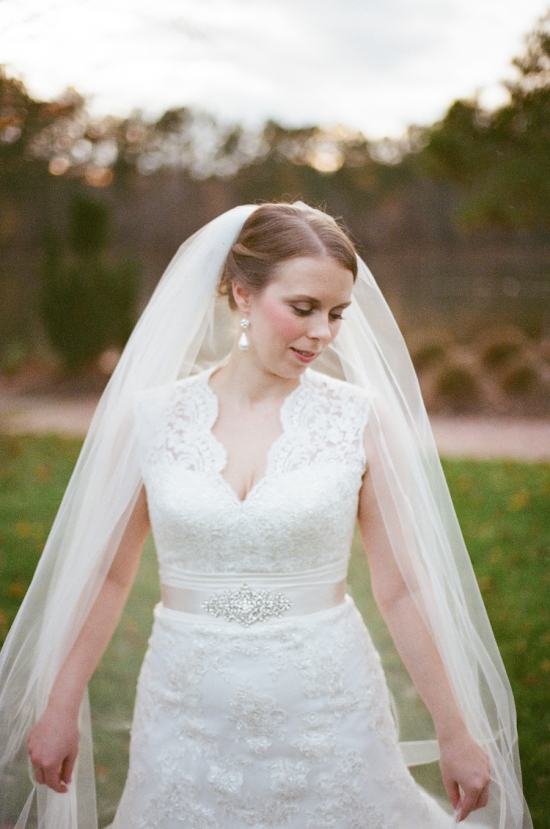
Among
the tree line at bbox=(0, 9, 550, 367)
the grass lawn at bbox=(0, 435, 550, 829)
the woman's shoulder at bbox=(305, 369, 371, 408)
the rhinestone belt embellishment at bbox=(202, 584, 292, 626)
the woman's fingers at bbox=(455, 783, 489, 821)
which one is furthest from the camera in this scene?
the tree line at bbox=(0, 9, 550, 367)

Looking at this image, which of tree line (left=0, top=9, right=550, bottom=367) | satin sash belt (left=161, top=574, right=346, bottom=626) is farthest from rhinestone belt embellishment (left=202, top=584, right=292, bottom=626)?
tree line (left=0, top=9, right=550, bottom=367)

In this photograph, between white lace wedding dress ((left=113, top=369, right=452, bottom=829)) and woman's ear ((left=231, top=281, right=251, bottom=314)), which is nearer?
white lace wedding dress ((left=113, top=369, right=452, bottom=829))

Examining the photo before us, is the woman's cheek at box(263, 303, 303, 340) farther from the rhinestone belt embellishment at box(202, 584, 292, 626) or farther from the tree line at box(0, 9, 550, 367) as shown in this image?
the tree line at box(0, 9, 550, 367)

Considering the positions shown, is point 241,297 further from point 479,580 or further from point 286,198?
point 479,580

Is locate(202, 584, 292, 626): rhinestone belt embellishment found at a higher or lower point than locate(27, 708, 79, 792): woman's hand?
higher

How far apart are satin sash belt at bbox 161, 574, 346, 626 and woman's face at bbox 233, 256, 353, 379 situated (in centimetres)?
61

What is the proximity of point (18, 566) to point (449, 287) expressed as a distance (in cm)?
1260

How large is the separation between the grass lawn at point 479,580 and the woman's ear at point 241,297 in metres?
1.65

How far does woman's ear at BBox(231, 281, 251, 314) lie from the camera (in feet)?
7.50

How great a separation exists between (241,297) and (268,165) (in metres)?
15.4

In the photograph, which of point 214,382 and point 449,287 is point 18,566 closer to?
point 214,382

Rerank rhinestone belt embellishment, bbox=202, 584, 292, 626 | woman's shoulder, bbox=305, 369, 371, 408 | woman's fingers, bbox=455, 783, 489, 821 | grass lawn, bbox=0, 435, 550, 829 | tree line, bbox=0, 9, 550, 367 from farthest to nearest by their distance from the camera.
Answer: tree line, bbox=0, 9, 550, 367 → grass lawn, bbox=0, 435, 550, 829 → woman's shoulder, bbox=305, 369, 371, 408 → rhinestone belt embellishment, bbox=202, 584, 292, 626 → woman's fingers, bbox=455, 783, 489, 821

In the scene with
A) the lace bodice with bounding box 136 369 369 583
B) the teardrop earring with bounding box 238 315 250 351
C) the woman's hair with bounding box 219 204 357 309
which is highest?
the woman's hair with bounding box 219 204 357 309

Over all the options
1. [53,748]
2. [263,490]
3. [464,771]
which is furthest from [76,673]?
[464,771]
